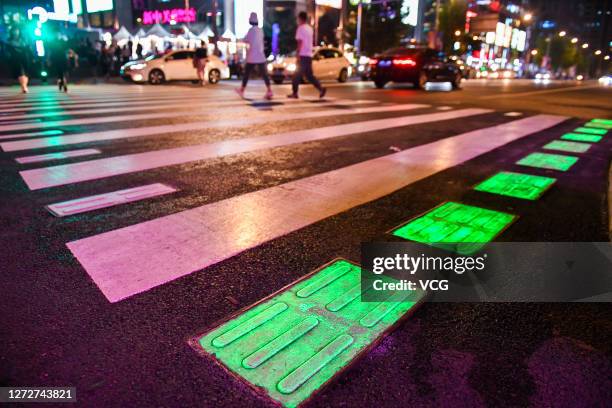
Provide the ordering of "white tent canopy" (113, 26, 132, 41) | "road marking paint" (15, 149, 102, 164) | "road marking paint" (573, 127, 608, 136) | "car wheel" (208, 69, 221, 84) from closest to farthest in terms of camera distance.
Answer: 1. "road marking paint" (15, 149, 102, 164)
2. "road marking paint" (573, 127, 608, 136)
3. "car wheel" (208, 69, 221, 84)
4. "white tent canopy" (113, 26, 132, 41)

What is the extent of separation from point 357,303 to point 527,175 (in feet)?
9.81

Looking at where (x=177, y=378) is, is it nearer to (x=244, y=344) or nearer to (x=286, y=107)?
(x=244, y=344)

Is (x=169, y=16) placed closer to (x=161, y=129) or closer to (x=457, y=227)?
(x=161, y=129)

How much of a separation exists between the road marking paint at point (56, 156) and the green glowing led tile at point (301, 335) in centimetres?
354

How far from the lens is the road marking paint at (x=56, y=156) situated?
13.9 ft

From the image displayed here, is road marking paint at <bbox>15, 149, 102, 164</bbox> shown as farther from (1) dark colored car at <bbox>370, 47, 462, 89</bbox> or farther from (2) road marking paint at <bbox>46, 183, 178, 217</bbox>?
(1) dark colored car at <bbox>370, 47, 462, 89</bbox>

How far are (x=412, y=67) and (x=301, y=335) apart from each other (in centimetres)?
1530

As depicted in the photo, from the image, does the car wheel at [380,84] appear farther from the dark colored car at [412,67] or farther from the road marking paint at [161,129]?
the road marking paint at [161,129]

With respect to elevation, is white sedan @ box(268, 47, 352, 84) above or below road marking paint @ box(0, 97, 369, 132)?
above

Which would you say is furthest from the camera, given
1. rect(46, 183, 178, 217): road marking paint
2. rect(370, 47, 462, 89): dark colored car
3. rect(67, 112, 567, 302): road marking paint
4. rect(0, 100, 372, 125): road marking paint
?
rect(370, 47, 462, 89): dark colored car

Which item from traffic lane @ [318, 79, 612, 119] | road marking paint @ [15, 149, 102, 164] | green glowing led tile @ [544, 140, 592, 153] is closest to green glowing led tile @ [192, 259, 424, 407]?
road marking paint @ [15, 149, 102, 164]

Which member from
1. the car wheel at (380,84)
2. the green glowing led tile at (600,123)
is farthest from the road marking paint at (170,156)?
the car wheel at (380,84)

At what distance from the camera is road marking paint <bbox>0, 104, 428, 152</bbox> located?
5.05 m

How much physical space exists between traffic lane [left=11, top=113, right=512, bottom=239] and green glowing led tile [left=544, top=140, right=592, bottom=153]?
1.45 metres
